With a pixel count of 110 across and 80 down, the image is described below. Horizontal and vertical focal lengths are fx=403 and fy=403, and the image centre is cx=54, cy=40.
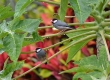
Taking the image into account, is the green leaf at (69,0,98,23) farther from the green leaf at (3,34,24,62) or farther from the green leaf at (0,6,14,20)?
the green leaf at (0,6,14,20)

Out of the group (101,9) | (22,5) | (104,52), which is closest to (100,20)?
(101,9)

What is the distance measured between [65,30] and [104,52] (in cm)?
50

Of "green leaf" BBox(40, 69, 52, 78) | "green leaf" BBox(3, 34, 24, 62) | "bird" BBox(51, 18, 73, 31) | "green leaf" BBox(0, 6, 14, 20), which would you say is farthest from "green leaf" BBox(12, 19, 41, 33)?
"green leaf" BBox(40, 69, 52, 78)

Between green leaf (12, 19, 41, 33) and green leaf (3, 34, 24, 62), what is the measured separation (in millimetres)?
39

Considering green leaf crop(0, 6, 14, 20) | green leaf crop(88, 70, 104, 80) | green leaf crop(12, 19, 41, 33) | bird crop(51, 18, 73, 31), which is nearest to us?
green leaf crop(88, 70, 104, 80)

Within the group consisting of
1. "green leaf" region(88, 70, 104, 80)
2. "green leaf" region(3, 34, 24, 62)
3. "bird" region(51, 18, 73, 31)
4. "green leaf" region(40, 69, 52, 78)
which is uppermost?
"green leaf" region(3, 34, 24, 62)

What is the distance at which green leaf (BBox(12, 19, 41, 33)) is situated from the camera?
159 cm

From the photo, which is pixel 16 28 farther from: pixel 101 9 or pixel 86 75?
pixel 101 9

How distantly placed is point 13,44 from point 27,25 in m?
0.11

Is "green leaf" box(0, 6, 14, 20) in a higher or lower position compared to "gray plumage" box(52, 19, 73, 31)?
higher

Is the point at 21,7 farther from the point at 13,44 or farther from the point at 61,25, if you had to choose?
the point at 61,25

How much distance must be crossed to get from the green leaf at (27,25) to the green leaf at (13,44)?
0.04 meters

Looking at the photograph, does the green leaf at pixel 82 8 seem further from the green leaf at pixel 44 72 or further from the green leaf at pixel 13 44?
the green leaf at pixel 44 72

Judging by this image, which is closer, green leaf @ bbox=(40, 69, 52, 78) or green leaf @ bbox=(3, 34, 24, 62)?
green leaf @ bbox=(3, 34, 24, 62)
